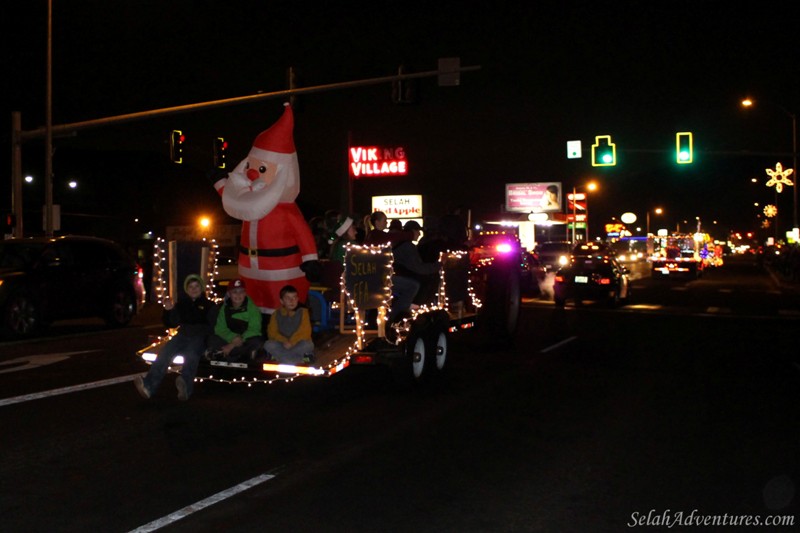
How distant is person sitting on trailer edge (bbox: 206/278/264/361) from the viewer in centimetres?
927

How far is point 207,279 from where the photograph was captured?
10203 mm

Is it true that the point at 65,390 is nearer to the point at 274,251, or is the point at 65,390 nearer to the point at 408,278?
the point at 274,251

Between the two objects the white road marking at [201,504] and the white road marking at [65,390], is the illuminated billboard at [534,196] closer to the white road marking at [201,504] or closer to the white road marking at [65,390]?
the white road marking at [65,390]

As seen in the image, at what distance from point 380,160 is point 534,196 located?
36.2 m

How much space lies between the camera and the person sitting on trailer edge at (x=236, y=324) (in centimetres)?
927

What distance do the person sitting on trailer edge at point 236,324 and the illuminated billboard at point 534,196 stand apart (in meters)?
73.7

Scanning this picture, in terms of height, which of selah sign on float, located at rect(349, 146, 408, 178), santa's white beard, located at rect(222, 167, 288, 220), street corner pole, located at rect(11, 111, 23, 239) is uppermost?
selah sign on float, located at rect(349, 146, 408, 178)

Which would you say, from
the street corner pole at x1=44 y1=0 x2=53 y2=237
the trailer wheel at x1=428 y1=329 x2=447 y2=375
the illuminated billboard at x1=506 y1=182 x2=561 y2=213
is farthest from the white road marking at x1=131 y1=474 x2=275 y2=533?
the illuminated billboard at x1=506 y1=182 x2=561 y2=213

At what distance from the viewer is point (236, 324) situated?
30.5 feet

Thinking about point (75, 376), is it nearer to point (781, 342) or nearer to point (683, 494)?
point (683, 494)

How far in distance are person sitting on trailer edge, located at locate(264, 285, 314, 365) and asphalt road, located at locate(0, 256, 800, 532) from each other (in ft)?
1.91

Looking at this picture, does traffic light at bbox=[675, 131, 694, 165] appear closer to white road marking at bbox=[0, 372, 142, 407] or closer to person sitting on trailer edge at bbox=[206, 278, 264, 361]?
white road marking at bbox=[0, 372, 142, 407]

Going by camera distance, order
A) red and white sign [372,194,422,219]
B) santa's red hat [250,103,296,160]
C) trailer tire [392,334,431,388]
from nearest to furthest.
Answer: santa's red hat [250,103,296,160]
trailer tire [392,334,431,388]
red and white sign [372,194,422,219]

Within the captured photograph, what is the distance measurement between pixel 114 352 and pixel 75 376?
8.19 feet
